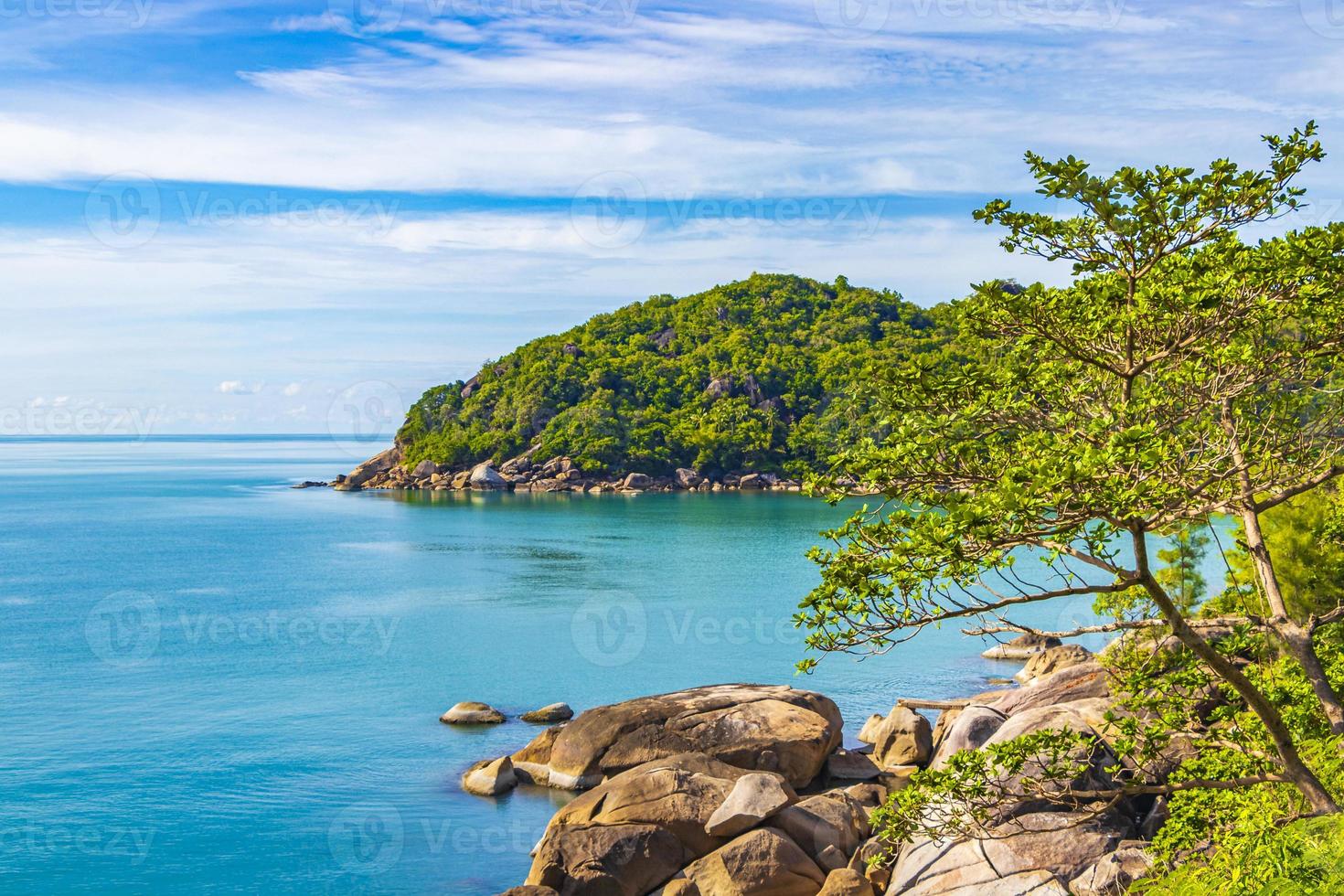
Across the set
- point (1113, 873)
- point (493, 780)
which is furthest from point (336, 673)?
point (1113, 873)

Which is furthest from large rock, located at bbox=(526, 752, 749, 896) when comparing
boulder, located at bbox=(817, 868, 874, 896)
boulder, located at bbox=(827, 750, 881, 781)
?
boulder, located at bbox=(827, 750, 881, 781)

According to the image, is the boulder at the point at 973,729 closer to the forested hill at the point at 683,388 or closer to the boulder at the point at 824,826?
the boulder at the point at 824,826

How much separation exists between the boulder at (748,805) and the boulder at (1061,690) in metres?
5.87

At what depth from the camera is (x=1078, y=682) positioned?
22578mm

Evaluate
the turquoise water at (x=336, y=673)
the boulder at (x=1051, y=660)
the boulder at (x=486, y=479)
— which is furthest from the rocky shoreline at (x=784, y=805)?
the boulder at (x=486, y=479)

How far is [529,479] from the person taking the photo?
419 feet

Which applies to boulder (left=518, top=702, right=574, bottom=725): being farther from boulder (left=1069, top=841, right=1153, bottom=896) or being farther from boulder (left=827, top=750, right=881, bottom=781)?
boulder (left=1069, top=841, right=1153, bottom=896)

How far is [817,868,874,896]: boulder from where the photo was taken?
680 inches

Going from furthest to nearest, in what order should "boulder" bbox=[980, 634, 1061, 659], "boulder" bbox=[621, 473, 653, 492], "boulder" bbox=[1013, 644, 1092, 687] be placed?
"boulder" bbox=[621, 473, 653, 492]
"boulder" bbox=[980, 634, 1061, 659]
"boulder" bbox=[1013, 644, 1092, 687]

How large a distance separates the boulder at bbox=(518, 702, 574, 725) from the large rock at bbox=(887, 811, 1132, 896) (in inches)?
662

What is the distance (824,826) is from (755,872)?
199cm

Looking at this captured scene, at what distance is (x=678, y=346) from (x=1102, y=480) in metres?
141

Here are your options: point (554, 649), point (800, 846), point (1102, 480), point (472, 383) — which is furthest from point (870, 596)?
point (472, 383)

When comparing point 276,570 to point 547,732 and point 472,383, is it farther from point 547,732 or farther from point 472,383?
point 472,383
